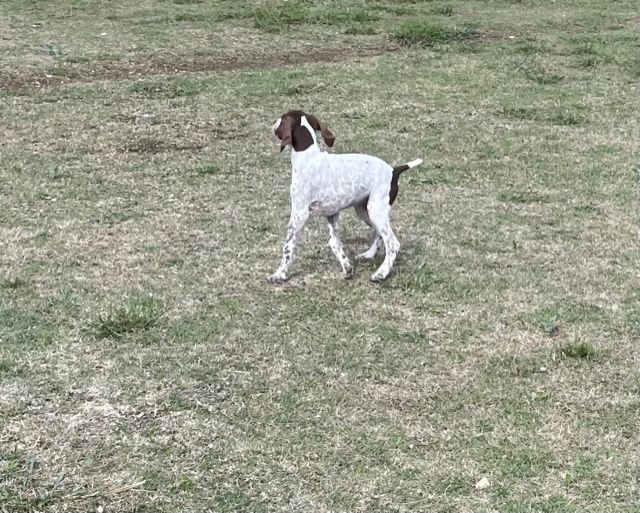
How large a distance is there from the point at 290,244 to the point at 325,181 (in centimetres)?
36

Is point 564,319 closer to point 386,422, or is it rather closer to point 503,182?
point 386,422

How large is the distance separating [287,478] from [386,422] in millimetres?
477

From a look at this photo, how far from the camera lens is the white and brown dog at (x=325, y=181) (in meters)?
4.03

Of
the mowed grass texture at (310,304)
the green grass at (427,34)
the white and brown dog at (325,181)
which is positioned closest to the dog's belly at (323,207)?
the white and brown dog at (325,181)

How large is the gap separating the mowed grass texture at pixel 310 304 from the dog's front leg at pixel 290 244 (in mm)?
105

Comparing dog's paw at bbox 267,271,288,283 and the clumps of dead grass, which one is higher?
dog's paw at bbox 267,271,288,283

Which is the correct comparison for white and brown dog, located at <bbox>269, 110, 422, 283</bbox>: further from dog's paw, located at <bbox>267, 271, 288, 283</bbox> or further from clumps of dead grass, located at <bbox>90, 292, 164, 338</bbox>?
clumps of dead grass, located at <bbox>90, 292, 164, 338</bbox>

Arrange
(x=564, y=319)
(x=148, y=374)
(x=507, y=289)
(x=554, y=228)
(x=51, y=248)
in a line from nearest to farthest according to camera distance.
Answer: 1. (x=148, y=374)
2. (x=564, y=319)
3. (x=507, y=289)
4. (x=51, y=248)
5. (x=554, y=228)

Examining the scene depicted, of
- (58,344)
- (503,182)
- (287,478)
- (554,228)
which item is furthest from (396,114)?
(287,478)

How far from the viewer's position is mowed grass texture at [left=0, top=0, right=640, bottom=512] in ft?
9.59

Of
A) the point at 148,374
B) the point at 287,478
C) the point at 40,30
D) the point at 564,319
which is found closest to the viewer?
the point at 287,478

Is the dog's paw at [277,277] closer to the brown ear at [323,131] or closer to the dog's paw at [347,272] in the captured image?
the dog's paw at [347,272]

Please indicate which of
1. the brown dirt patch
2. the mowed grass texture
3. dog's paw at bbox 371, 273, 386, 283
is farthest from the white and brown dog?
the brown dirt patch

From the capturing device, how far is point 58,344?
12.0 ft
